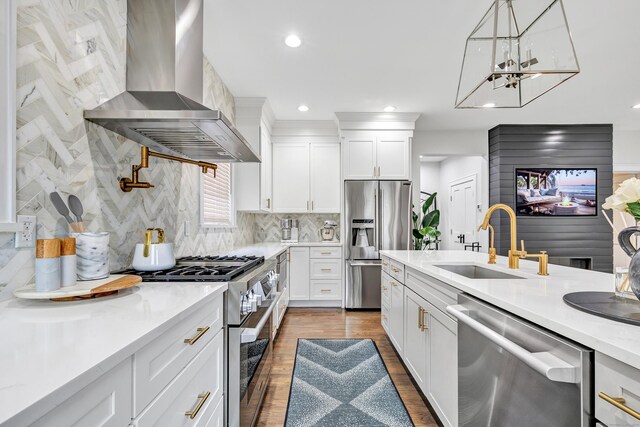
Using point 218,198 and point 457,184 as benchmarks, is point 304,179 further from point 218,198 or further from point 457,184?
point 457,184

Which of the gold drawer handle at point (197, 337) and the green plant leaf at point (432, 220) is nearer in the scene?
the gold drawer handle at point (197, 337)

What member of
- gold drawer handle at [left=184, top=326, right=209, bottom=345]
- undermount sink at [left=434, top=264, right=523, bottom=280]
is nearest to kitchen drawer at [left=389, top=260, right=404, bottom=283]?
undermount sink at [left=434, top=264, right=523, bottom=280]

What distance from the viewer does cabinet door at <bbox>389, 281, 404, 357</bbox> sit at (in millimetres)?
2432

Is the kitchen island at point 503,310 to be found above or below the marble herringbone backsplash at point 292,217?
below

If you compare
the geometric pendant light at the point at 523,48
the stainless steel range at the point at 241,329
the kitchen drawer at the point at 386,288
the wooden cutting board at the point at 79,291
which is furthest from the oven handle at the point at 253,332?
the geometric pendant light at the point at 523,48

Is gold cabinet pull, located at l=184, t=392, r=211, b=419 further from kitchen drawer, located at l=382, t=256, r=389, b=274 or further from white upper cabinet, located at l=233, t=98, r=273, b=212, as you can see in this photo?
white upper cabinet, located at l=233, t=98, r=273, b=212

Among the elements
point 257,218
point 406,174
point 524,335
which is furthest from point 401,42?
point 257,218

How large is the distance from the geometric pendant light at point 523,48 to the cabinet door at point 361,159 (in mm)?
2445

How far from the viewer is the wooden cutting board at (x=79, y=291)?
3.09ft

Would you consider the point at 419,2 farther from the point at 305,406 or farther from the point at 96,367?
the point at 305,406

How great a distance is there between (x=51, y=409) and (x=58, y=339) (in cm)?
26

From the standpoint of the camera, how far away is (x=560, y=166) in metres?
4.77

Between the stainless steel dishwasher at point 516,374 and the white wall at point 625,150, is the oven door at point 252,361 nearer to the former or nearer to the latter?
the stainless steel dishwasher at point 516,374

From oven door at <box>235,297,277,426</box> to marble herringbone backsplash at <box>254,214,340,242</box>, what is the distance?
9.72ft
